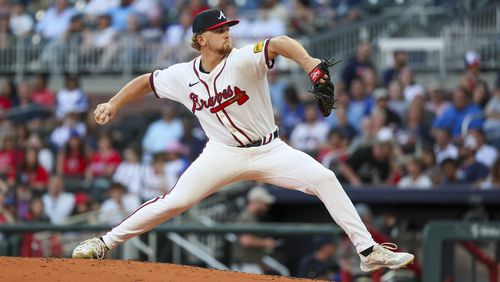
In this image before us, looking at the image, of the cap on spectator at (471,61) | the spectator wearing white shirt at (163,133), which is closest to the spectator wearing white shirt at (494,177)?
the cap on spectator at (471,61)

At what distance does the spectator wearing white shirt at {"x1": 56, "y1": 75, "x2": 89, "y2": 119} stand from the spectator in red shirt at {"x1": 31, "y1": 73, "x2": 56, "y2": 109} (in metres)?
0.28

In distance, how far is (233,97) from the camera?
7.87m

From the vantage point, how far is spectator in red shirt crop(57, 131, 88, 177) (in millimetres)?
16344

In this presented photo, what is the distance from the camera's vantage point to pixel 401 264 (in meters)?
7.81

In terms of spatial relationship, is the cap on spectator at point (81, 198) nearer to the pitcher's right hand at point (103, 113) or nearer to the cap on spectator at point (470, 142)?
the cap on spectator at point (470, 142)

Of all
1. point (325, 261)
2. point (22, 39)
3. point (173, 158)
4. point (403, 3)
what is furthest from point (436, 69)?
point (22, 39)

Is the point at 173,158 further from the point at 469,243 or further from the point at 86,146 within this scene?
the point at 469,243

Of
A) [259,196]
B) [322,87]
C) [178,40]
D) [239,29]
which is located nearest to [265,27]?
[239,29]

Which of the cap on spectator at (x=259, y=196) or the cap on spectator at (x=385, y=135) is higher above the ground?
the cap on spectator at (x=385, y=135)

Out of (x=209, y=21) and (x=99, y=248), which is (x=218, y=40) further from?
(x=99, y=248)

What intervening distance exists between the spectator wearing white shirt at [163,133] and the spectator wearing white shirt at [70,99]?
5.70ft

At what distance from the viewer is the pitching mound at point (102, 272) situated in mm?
7711

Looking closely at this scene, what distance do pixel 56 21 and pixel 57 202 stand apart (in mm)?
6515

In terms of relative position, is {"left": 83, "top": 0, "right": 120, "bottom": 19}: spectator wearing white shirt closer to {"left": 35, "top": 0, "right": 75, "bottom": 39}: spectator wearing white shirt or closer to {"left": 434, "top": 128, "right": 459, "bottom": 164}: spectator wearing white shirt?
{"left": 35, "top": 0, "right": 75, "bottom": 39}: spectator wearing white shirt
